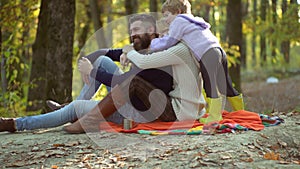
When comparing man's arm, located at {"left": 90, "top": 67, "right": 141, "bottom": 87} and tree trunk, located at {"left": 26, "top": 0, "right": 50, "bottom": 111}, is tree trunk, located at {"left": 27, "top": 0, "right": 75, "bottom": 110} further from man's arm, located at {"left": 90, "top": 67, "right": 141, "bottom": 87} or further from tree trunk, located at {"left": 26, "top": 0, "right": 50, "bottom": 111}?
man's arm, located at {"left": 90, "top": 67, "right": 141, "bottom": 87}

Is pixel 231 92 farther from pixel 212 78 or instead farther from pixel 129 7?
pixel 129 7

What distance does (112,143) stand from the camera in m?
4.54

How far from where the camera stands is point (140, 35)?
16.8ft

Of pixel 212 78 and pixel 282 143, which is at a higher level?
pixel 212 78

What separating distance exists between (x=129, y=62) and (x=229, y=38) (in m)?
5.93

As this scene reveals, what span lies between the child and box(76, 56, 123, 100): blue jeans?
68 centimetres

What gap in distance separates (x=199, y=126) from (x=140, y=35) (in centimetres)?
112

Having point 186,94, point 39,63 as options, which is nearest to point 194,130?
point 186,94

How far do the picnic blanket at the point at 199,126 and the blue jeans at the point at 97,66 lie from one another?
574mm

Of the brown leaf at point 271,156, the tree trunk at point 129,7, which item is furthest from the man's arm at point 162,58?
the tree trunk at point 129,7

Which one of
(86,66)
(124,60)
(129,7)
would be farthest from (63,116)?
(129,7)

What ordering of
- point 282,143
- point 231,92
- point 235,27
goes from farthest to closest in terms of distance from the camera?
1. point 235,27
2. point 231,92
3. point 282,143

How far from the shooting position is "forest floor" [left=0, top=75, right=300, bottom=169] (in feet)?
12.7

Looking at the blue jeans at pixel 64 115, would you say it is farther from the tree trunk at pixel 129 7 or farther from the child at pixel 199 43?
the tree trunk at pixel 129 7
